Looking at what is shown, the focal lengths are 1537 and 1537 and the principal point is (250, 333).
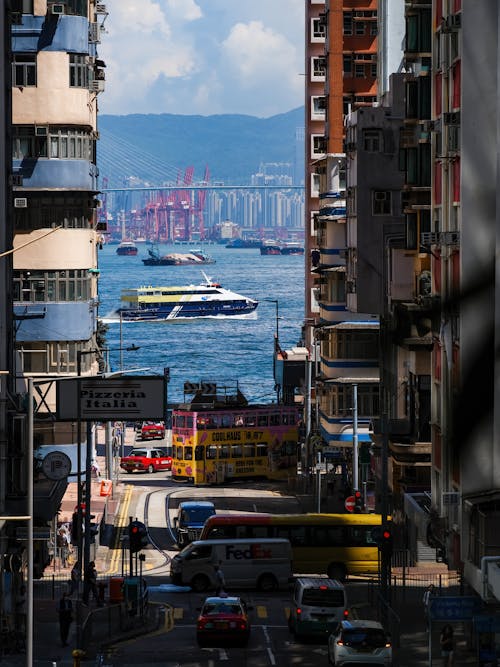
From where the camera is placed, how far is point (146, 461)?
85250 millimetres

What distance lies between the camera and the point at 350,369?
74.9m

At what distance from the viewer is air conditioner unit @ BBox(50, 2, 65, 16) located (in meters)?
59.8

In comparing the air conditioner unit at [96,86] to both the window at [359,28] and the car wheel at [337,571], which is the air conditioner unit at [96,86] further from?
the car wheel at [337,571]

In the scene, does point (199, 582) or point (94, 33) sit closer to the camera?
point (199, 582)

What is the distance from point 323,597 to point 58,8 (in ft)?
96.6

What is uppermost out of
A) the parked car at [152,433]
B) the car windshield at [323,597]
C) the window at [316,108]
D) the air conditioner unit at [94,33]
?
the window at [316,108]

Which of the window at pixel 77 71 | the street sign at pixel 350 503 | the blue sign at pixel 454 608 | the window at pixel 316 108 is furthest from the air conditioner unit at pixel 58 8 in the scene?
the window at pixel 316 108

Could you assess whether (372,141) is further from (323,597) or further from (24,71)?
(323,597)

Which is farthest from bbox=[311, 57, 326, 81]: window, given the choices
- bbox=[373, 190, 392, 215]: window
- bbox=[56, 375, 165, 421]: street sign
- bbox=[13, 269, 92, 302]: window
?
bbox=[56, 375, 165, 421]: street sign

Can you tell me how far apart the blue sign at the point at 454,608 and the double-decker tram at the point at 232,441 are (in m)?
47.1

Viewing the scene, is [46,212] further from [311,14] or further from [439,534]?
[311,14]

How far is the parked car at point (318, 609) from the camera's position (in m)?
39.6

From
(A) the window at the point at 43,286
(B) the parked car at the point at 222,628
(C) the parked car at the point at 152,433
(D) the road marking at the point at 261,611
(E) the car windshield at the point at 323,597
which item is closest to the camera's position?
(B) the parked car at the point at 222,628

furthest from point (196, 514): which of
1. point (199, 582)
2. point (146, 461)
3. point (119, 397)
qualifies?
point (146, 461)
